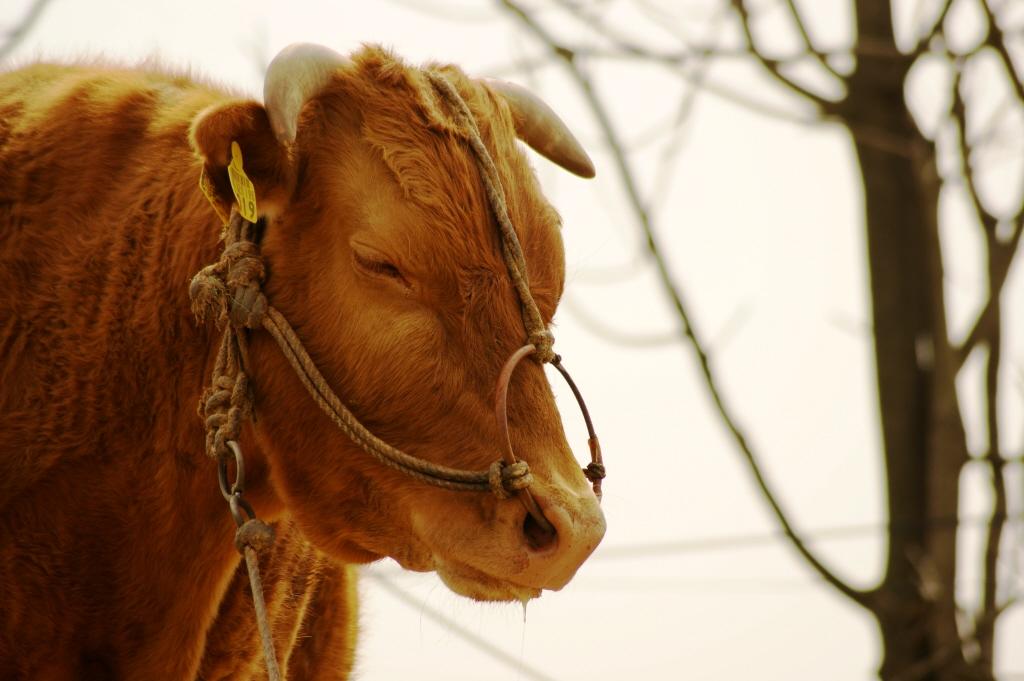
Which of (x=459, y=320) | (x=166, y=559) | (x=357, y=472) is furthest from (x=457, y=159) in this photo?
(x=166, y=559)

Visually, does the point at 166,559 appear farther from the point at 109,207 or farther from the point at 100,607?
the point at 109,207

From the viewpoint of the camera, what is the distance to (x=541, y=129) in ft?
11.6

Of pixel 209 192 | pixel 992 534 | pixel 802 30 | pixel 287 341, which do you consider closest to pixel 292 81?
pixel 209 192

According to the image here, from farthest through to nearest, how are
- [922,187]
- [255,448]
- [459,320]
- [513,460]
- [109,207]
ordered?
[922,187] → [109,207] → [255,448] → [459,320] → [513,460]

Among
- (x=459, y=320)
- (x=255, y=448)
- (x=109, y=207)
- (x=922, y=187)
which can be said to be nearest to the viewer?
(x=459, y=320)

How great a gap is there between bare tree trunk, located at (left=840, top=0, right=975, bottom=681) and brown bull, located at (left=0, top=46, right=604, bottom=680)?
0.98 metres

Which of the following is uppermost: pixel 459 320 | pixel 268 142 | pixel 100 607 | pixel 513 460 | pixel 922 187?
pixel 922 187

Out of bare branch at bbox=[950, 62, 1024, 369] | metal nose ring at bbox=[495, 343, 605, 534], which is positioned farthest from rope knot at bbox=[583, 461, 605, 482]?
bare branch at bbox=[950, 62, 1024, 369]

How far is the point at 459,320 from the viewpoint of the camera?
2.96m

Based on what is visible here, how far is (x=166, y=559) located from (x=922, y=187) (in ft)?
7.02

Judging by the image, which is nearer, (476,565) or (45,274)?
(476,565)

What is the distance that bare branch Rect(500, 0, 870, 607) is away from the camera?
137 inches

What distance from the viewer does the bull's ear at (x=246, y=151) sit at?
119 inches

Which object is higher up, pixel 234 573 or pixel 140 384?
pixel 140 384
